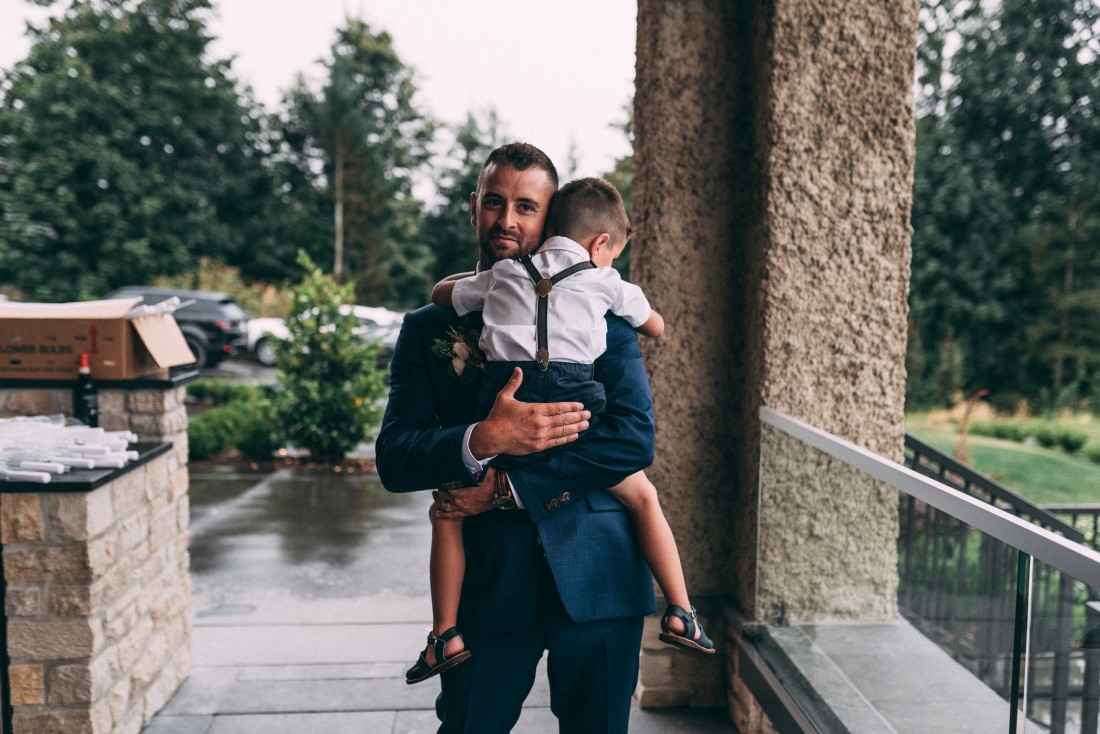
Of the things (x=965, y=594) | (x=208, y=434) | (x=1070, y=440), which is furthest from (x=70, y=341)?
(x=1070, y=440)

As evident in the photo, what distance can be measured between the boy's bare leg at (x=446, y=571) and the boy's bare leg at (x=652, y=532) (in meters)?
0.36

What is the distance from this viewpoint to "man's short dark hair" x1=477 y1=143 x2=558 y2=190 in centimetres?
168

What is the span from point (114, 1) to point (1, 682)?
2997 cm

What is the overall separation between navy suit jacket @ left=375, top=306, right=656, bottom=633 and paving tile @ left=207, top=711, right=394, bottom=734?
169 centimetres

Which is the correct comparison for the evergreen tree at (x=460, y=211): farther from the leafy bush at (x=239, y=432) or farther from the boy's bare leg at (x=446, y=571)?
the boy's bare leg at (x=446, y=571)

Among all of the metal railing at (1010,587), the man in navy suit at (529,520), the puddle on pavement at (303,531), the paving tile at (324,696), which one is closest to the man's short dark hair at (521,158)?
the man in navy suit at (529,520)

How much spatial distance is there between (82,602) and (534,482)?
1.87m

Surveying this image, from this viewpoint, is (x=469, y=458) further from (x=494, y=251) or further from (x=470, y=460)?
(x=494, y=251)

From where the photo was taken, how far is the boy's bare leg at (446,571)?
5.65 feet

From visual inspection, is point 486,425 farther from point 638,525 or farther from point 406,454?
point 638,525

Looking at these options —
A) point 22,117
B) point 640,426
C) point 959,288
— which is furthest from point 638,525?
point 22,117

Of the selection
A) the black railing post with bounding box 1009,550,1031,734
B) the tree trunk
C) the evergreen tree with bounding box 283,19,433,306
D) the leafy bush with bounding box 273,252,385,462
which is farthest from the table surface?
the tree trunk

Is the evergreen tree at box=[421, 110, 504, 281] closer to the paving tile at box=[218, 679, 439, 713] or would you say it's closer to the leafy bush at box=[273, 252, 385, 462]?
the leafy bush at box=[273, 252, 385, 462]

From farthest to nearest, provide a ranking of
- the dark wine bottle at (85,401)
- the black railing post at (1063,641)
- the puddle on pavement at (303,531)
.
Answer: the puddle on pavement at (303,531) → the dark wine bottle at (85,401) → the black railing post at (1063,641)
